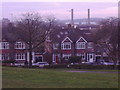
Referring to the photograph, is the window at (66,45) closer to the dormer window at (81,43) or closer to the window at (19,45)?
the dormer window at (81,43)

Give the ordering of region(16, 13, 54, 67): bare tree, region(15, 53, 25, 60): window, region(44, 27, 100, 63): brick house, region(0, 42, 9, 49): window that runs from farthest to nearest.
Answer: region(44, 27, 100, 63): brick house < region(15, 53, 25, 60): window < region(0, 42, 9, 49): window < region(16, 13, 54, 67): bare tree

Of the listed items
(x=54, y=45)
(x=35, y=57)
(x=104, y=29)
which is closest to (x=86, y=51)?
(x=54, y=45)

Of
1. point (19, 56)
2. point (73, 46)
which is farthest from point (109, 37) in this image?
point (19, 56)

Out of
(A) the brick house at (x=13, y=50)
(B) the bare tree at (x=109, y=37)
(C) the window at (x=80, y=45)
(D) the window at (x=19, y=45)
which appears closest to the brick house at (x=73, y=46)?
(C) the window at (x=80, y=45)

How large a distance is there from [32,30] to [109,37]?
54.8 feet

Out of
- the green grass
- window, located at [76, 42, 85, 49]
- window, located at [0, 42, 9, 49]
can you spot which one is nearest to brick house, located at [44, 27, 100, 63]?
window, located at [76, 42, 85, 49]

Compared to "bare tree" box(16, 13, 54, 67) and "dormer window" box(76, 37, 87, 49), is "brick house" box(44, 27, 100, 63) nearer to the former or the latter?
"dormer window" box(76, 37, 87, 49)

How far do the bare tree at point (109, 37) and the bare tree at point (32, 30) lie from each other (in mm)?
13147

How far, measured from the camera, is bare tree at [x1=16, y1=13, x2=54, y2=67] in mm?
62438

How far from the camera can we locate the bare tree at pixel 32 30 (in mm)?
62438

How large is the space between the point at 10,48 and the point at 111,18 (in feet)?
91.6

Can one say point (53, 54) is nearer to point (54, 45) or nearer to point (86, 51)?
point (54, 45)

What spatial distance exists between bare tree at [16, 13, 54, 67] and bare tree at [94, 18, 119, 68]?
518 inches

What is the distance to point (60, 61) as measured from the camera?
7006 centimetres
